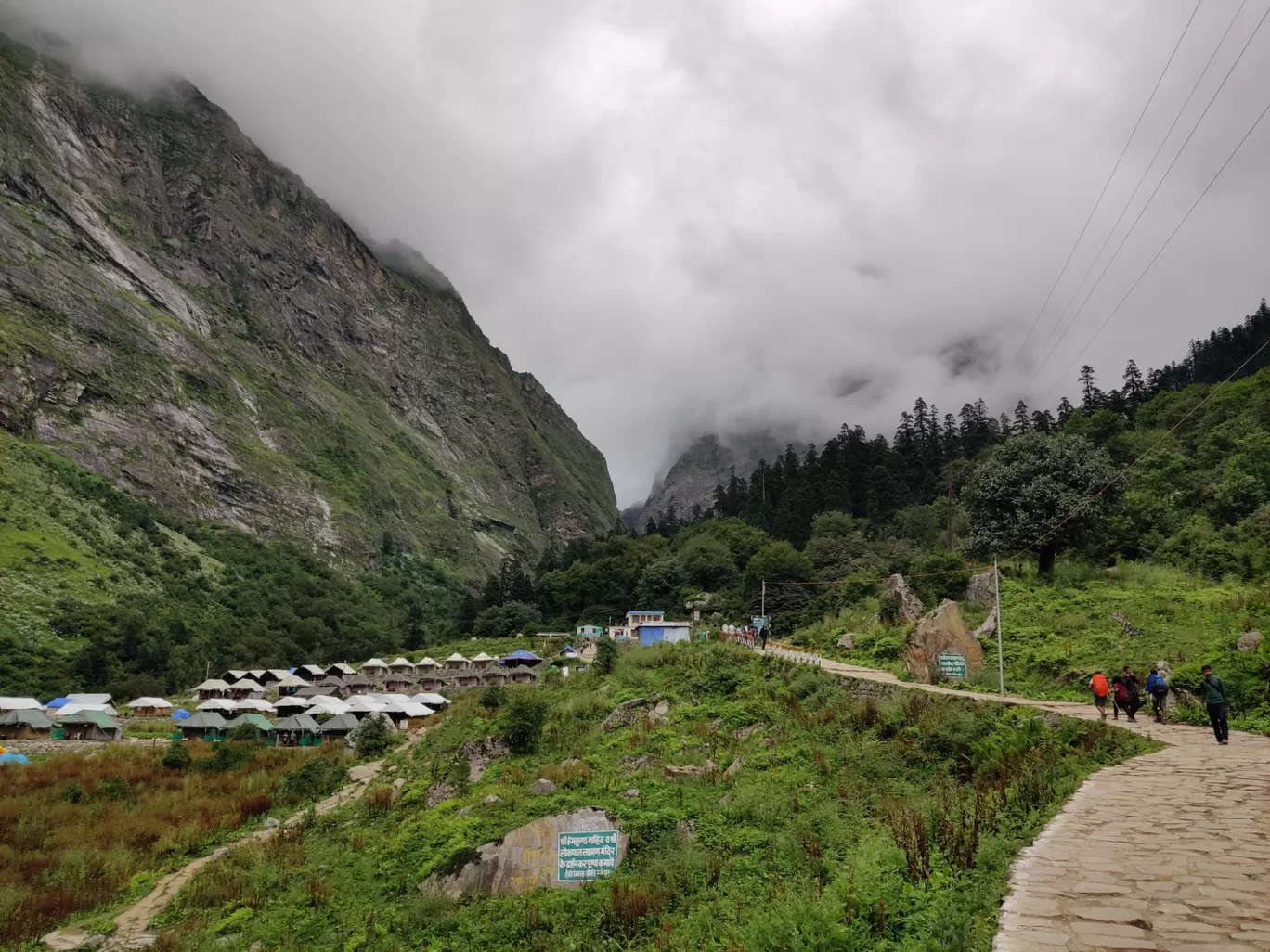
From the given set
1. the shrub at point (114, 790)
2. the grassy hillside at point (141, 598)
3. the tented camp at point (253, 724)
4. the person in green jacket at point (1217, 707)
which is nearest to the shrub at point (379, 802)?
the shrub at point (114, 790)

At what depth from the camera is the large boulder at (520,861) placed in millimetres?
12953

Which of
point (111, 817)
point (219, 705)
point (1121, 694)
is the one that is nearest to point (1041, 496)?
point (1121, 694)

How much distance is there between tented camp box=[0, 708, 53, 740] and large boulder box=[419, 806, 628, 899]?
4082 centimetres

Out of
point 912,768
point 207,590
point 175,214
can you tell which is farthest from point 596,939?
point 175,214

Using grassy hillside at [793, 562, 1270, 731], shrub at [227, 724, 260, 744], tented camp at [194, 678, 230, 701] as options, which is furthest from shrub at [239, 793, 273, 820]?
tented camp at [194, 678, 230, 701]

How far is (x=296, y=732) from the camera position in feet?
128

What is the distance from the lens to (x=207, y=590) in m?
89.1

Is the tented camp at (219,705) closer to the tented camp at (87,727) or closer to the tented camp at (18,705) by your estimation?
the tented camp at (87,727)

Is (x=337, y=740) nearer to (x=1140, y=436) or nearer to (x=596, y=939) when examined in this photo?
(x=596, y=939)

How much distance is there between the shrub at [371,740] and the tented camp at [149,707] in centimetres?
2507

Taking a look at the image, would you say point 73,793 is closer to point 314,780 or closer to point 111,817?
point 111,817

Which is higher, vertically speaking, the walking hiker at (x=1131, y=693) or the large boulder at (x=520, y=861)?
the walking hiker at (x=1131, y=693)

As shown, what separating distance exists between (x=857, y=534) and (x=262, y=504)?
321 ft

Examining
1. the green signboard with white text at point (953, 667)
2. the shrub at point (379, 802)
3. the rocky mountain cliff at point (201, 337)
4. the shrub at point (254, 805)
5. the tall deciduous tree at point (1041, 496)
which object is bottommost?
the shrub at point (254, 805)
